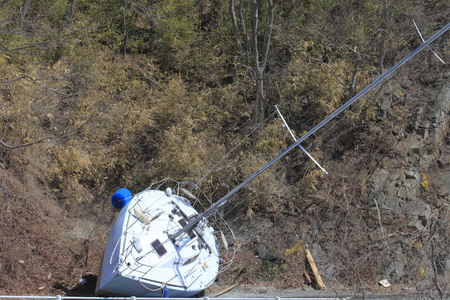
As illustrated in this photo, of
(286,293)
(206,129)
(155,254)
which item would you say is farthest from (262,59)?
(155,254)

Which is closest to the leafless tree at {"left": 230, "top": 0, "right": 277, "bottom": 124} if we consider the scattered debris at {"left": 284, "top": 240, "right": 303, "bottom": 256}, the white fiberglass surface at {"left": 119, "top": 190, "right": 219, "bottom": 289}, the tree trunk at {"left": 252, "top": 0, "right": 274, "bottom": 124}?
the tree trunk at {"left": 252, "top": 0, "right": 274, "bottom": 124}

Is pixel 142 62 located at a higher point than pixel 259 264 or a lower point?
higher

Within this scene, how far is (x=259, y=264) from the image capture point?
31.9ft

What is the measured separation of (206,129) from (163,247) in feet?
15.9

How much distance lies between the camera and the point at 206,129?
12.3m

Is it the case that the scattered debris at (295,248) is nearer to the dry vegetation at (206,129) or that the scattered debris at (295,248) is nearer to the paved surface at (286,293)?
the dry vegetation at (206,129)

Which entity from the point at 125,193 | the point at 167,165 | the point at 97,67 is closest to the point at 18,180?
the point at 125,193

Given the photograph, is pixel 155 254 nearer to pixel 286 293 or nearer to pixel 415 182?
pixel 286 293

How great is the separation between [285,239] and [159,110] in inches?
194

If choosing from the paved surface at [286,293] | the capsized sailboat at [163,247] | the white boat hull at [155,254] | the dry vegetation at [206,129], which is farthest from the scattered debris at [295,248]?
the white boat hull at [155,254]

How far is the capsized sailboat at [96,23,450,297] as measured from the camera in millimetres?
7516

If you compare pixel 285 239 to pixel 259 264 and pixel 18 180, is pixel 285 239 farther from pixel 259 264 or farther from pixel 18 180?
pixel 18 180

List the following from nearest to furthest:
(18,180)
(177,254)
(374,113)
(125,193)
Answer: (177,254) → (125,193) → (18,180) → (374,113)

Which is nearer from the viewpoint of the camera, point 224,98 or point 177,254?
point 177,254
